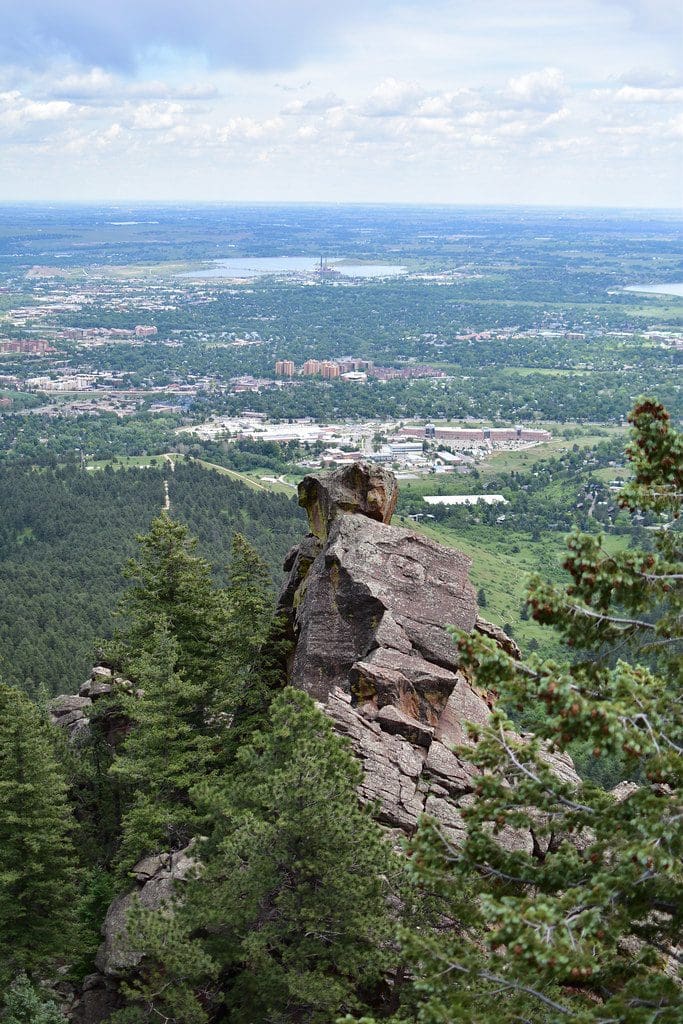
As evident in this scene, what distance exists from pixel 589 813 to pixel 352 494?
23318 millimetres

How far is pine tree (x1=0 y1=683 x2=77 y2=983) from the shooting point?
28.0 metres

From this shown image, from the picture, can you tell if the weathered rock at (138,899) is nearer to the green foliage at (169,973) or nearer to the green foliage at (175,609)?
the green foliage at (169,973)

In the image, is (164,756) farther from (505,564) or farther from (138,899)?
(505,564)

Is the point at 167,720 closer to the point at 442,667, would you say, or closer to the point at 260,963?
the point at 442,667

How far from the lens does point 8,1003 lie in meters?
25.6

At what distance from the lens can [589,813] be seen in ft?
49.5

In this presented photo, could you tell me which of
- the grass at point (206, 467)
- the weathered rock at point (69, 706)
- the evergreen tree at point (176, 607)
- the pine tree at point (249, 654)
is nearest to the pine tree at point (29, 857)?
the evergreen tree at point (176, 607)

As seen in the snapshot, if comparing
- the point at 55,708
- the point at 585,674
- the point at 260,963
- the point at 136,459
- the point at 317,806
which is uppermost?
the point at 585,674

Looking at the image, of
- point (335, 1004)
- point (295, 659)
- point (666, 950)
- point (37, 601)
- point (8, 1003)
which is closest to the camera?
point (666, 950)

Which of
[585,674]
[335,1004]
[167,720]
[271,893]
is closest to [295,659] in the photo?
[167,720]

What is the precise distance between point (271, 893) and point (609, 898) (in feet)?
32.2

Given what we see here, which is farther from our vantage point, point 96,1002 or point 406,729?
point 406,729

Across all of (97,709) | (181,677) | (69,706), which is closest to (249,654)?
(181,677)

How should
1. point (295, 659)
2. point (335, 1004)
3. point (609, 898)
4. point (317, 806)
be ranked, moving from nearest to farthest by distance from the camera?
point (609, 898)
point (335, 1004)
point (317, 806)
point (295, 659)
